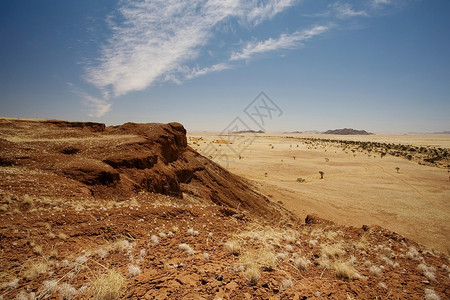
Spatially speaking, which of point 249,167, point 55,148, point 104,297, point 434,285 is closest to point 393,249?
point 434,285

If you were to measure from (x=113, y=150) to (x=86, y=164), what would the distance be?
1.75m

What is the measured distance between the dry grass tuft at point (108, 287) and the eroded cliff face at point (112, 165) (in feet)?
11.4

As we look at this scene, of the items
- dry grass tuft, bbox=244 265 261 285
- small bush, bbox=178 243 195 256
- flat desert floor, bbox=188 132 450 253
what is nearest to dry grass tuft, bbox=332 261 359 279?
dry grass tuft, bbox=244 265 261 285

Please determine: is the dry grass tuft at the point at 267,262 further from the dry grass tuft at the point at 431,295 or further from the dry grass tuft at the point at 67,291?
the dry grass tuft at the point at 67,291

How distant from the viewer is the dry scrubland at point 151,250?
2723 mm

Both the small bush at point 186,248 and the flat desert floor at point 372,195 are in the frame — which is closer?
the small bush at point 186,248

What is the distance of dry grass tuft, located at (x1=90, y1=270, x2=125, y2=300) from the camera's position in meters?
2.39

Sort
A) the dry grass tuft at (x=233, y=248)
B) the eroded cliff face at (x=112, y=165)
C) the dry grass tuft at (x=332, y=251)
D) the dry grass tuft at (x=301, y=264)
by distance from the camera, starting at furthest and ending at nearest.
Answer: the eroded cliff face at (x=112, y=165), the dry grass tuft at (x=332, y=251), the dry grass tuft at (x=233, y=248), the dry grass tuft at (x=301, y=264)

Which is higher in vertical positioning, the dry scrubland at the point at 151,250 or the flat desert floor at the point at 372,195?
the dry scrubland at the point at 151,250

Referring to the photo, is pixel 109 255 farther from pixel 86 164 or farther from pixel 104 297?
pixel 86 164

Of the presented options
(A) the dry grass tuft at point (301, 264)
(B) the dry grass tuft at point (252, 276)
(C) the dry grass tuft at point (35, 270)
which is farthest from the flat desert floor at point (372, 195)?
(C) the dry grass tuft at point (35, 270)

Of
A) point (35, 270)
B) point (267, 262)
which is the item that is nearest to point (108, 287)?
point (35, 270)

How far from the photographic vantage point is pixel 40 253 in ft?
10.2

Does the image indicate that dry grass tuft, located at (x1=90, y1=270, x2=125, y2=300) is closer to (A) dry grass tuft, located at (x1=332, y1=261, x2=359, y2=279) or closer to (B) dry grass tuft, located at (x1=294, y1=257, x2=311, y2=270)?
(B) dry grass tuft, located at (x1=294, y1=257, x2=311, y2=270)
